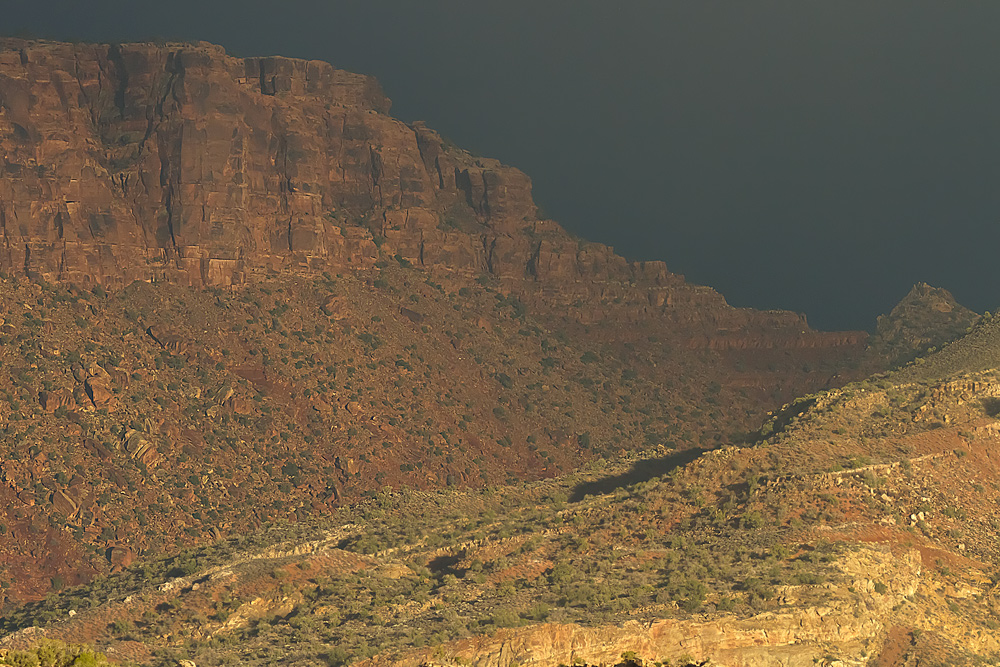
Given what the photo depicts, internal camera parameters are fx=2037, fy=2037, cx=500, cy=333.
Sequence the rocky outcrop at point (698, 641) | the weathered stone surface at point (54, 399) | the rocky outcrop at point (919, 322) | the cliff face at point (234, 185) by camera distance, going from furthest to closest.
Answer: the rocky outcrop at point (919, 322), the cliff face at point (234, 185), the weathered stone surface at point (54, 399), the rocky outcrop at point (698, 641)

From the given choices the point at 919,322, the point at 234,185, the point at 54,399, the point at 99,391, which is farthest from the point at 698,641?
the point at 919,322

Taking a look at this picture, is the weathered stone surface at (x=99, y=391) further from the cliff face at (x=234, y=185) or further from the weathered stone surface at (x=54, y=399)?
the cliff face at (x=234, y=185)

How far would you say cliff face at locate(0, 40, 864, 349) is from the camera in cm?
11550

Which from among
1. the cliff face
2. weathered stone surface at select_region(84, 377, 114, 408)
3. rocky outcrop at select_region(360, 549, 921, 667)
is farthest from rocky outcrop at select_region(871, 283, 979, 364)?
rocky outcrop at select_region(360, 549, 921, 667)

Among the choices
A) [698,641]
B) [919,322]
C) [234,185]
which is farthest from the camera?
[919,322]

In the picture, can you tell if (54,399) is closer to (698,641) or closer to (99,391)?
(99,391)

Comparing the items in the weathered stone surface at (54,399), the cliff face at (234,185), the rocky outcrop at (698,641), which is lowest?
the rocky outcrop at (698,641)

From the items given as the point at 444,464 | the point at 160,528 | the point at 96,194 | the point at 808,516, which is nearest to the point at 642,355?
A: the point at 444,464

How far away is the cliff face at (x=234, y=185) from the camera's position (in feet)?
379

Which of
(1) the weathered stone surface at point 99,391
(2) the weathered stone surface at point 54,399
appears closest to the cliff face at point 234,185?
(1) the weathered stone surface at point 99,391

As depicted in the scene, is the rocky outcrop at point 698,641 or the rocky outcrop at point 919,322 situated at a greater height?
the rocky outcrop at point 919,322

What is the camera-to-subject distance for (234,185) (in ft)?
395

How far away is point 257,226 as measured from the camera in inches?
4766

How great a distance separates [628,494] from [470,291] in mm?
55600
